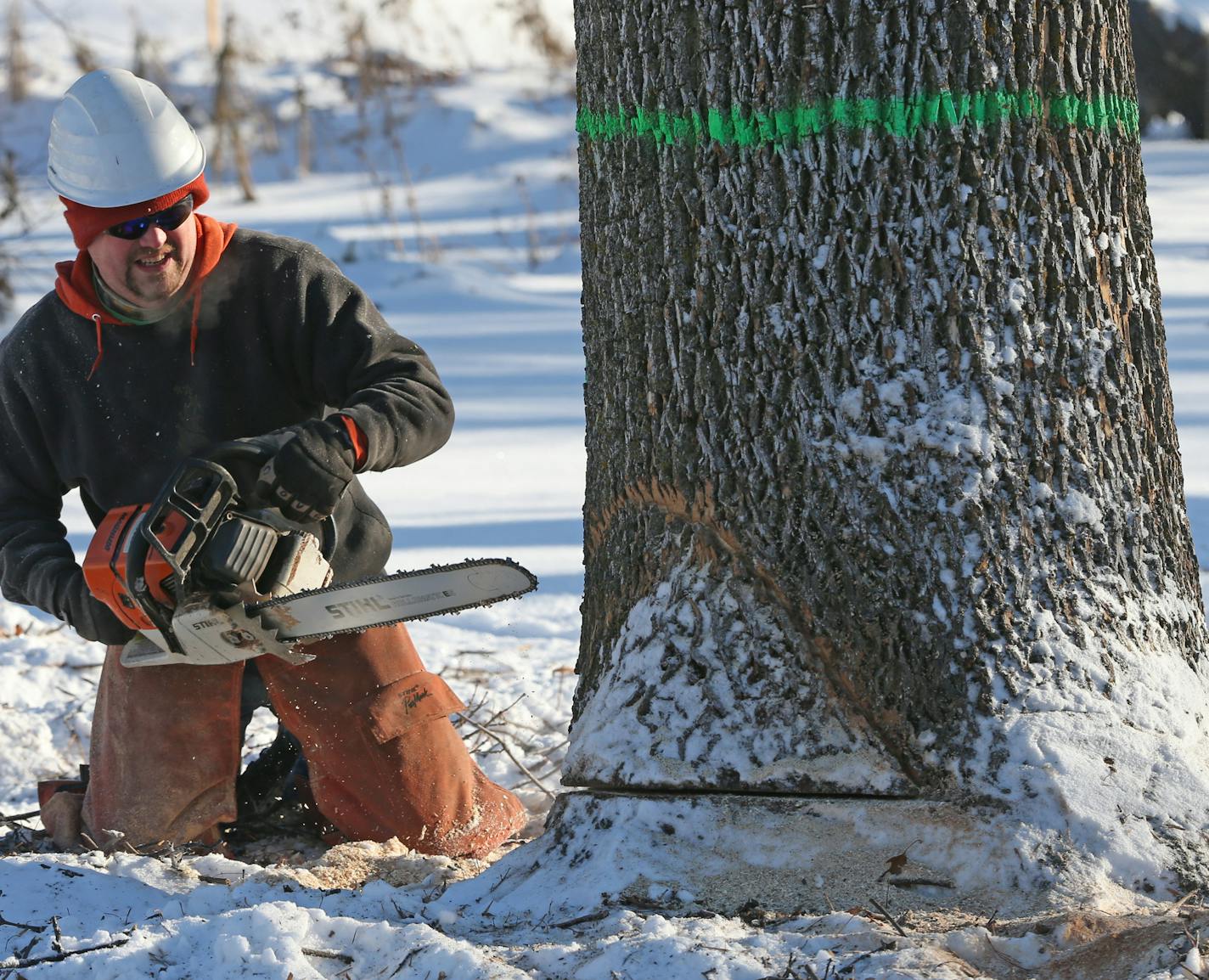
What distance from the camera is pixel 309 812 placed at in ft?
9.62

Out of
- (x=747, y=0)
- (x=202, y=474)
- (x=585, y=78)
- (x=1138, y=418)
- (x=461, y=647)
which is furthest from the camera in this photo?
(x=461, y=647)

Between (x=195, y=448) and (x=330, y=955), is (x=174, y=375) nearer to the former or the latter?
(x=195, y=448)

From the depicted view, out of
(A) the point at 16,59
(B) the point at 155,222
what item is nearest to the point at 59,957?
(B) the point at 155,222

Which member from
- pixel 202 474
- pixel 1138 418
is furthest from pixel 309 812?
pixel 1138 418

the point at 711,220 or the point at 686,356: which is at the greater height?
the point at 711,220

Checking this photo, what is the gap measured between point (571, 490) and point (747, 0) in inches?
138

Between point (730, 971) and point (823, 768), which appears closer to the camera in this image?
point (730, 971)

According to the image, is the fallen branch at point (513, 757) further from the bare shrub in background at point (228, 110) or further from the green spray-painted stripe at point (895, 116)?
the bare shrub in background at point (228, 110)

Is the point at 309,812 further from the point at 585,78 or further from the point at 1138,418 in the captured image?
the point at 1138,418

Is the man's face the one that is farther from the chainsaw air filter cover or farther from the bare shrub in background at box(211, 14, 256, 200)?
the bare shrub in background at box(211, 14, 256, 200)

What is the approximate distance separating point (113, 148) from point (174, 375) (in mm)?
464

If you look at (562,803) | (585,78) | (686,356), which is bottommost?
(562,803)

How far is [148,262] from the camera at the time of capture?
2.62m

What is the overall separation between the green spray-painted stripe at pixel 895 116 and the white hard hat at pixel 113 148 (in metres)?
1.17
